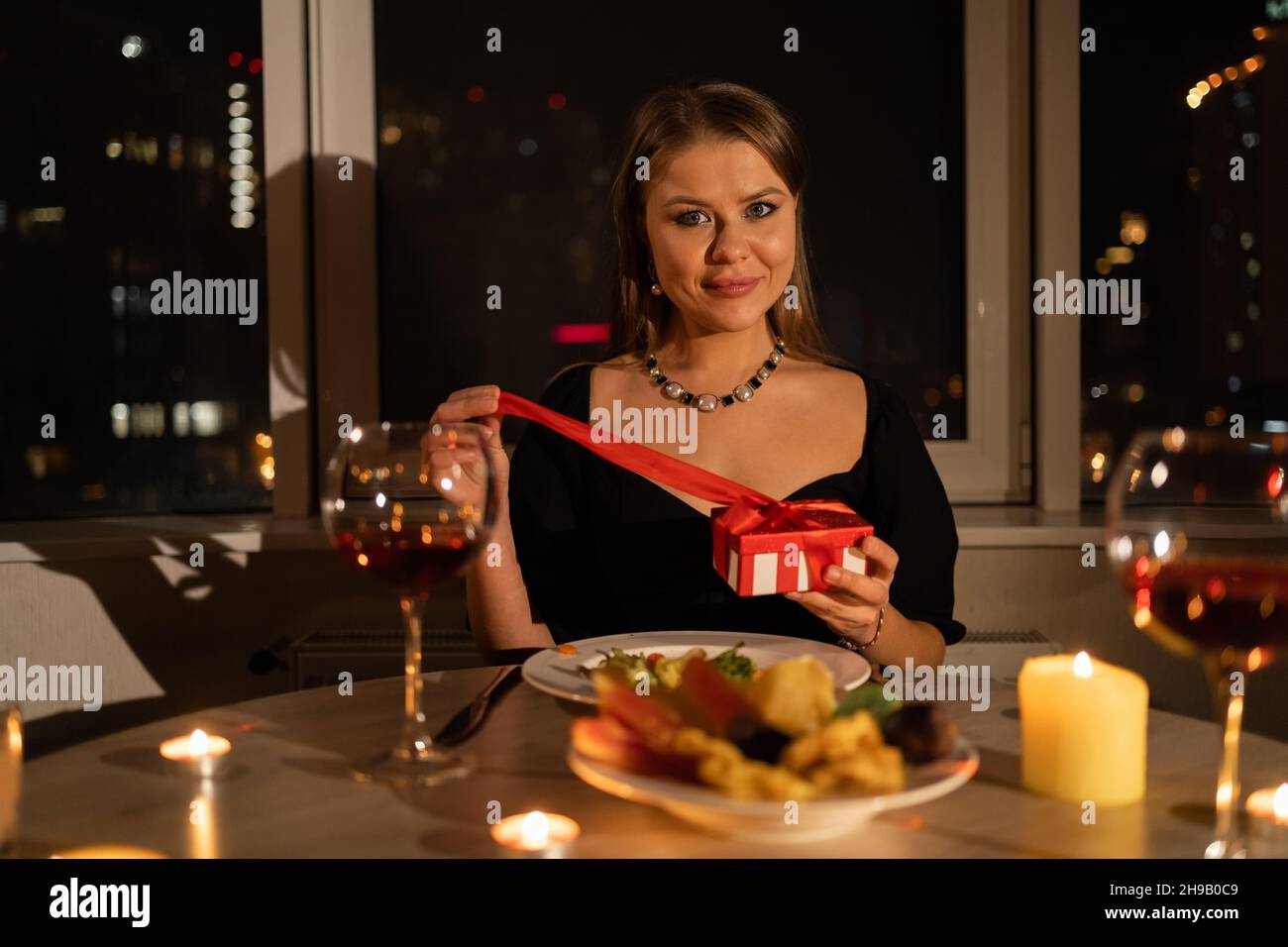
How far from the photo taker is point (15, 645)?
2045 mm

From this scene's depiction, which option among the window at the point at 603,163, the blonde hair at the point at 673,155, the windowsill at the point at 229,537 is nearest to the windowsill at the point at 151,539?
the windowsill at the point at 229,537

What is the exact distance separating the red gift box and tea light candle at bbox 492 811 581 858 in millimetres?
379

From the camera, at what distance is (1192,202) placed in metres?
2.26

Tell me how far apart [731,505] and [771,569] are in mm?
142

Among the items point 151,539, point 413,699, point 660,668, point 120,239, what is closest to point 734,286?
point 660,668

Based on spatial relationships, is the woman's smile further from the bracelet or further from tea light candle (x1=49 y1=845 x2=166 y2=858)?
tea light candle (x1=49 y1=845 x2=166 y2=858)

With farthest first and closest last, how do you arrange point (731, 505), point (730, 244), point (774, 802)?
point (730, 244), point (731, 505), point (774, 802)

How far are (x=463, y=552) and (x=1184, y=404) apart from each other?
6.25ft

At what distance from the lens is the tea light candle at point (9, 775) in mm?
706

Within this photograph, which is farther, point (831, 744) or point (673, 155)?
point (673, 155)

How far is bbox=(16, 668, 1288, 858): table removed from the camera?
71cm

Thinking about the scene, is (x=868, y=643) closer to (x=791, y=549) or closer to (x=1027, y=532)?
(x=791, y=549)

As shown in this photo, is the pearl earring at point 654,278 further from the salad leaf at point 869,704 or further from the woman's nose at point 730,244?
the salad leaf at point 869,704
